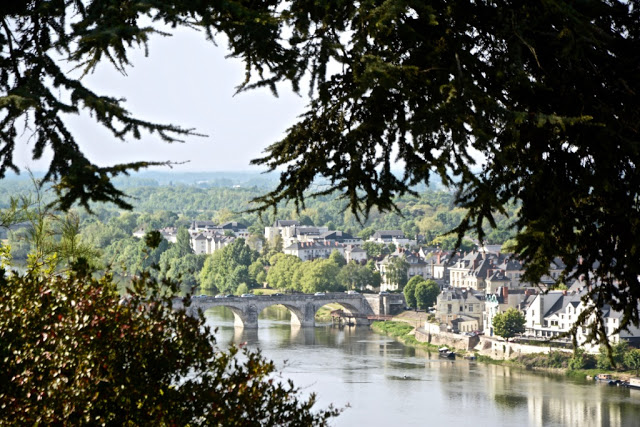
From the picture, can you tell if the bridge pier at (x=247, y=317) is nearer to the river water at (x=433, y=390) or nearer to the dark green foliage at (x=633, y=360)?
the river water at (x=433, y=390)

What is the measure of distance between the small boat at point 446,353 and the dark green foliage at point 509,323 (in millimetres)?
1593

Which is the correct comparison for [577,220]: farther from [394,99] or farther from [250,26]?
[250,26]

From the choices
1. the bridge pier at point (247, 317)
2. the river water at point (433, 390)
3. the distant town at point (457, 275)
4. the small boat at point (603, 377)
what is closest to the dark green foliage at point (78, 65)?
the distant town at point (457, 275)

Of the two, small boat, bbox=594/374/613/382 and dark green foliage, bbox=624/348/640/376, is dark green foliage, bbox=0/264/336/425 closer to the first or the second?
small boat, bbox=594/374/613/382

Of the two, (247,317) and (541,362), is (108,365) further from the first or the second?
(247,317)

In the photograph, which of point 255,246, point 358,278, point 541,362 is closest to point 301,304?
point 358,278

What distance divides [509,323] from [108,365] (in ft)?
74.8

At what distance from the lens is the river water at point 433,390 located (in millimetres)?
14312

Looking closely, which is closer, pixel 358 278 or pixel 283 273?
pixel 358 278

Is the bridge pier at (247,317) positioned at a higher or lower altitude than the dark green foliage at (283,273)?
lower

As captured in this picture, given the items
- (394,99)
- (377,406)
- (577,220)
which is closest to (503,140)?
(394,99)

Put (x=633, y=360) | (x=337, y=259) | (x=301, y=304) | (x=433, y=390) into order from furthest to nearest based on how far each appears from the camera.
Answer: (x=337, y=259), (x=301, y=304), (x=633, y=360), (x=433, y=390)

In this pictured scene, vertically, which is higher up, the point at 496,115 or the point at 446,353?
the point at 496,115

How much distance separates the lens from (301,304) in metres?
29.4
